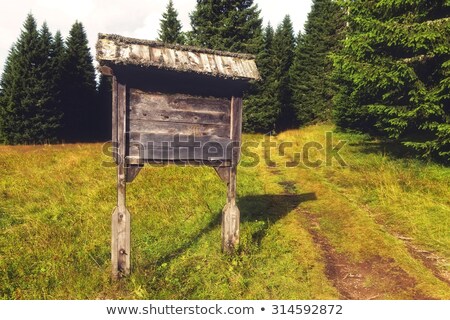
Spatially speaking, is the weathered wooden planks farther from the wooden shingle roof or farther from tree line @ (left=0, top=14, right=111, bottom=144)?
tree line @ (left=0, top=14, right=111, bottom=144)

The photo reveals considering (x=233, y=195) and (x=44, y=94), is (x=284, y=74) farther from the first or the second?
(x=233, y=195)

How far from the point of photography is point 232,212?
7668mm

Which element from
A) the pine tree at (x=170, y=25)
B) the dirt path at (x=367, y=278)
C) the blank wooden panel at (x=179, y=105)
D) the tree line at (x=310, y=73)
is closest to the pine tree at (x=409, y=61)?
the tree line at (x=310, y=73)

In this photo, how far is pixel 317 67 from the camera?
33.3m

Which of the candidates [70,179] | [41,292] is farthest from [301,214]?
[70,179]

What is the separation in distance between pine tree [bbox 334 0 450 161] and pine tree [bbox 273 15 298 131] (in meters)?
18.4

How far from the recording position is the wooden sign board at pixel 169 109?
644 cm

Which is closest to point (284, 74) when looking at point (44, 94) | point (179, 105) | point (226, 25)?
Answer: point (226, 25)

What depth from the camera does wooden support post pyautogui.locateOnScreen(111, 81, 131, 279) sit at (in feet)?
21.2

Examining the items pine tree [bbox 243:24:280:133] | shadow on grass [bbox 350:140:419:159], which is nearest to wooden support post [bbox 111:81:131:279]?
shadow on grass [bbox 350:140:419:159]

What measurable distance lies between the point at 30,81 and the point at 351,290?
Result: 101 feet

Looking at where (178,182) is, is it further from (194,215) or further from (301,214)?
(301,214)

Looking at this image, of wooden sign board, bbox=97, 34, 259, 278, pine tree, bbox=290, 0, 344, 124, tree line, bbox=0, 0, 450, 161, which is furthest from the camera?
pine tree, bbox=290, 0, 344, 124

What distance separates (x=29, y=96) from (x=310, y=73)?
26551 mm
